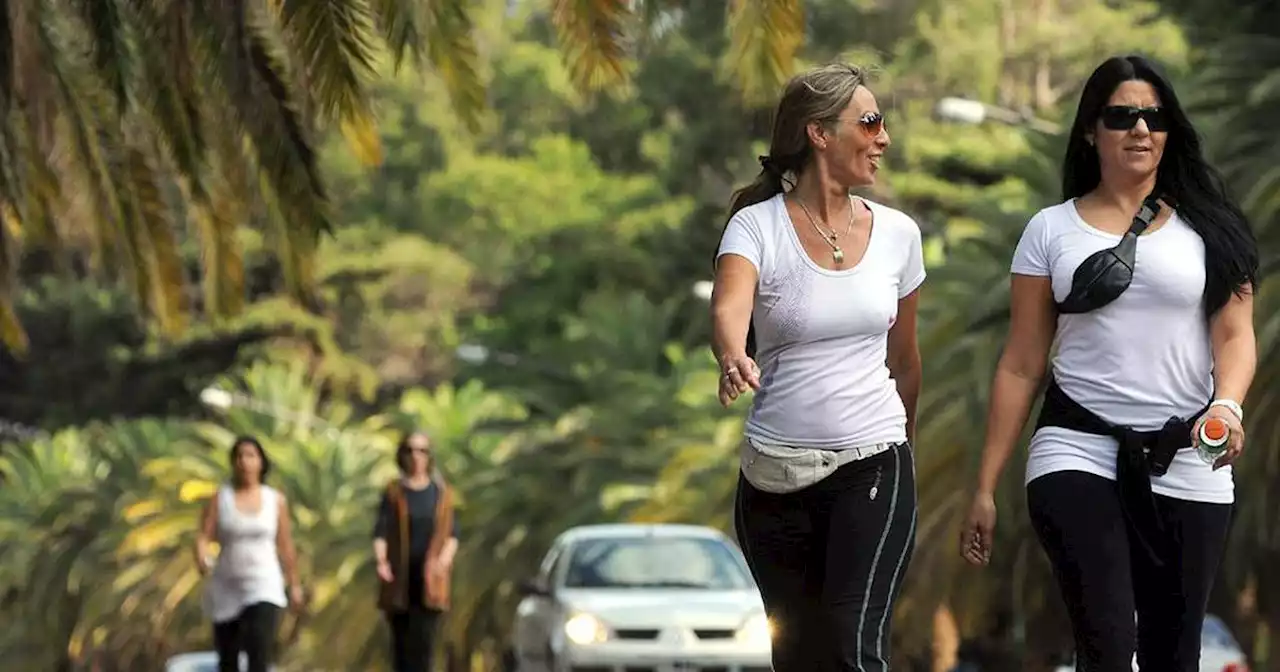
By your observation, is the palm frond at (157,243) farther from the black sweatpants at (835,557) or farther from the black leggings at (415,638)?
the black sweatpants at (835,557)

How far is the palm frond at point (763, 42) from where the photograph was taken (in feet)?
33.4

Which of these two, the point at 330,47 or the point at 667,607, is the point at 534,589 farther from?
the point at 330,47

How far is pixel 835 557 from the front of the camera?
6.51 m

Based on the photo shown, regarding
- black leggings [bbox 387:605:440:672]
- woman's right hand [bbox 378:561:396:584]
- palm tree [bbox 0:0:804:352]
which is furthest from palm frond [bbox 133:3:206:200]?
black leggings [bbox 387:605:440:672]

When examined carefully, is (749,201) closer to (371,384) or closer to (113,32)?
(113,32)

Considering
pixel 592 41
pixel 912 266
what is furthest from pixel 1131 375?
pixel 592 41

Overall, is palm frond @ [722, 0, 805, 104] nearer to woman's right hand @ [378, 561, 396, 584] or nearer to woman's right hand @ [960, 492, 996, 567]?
woman's right hand @ [960, 492, 996, 567]

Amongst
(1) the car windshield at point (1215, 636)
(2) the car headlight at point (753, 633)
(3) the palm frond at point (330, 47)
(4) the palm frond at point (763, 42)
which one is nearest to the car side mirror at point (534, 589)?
(2) the car headlight at point (753, 633)

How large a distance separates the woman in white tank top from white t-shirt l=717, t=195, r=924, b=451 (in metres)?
7.63

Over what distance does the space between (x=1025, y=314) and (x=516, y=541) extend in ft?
138

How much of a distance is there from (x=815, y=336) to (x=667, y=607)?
10.7m

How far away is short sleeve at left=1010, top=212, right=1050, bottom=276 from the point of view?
6523 mm

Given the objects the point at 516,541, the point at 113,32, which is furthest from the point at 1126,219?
the point at 516,541

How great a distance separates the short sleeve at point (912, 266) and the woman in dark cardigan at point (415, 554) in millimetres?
8338
